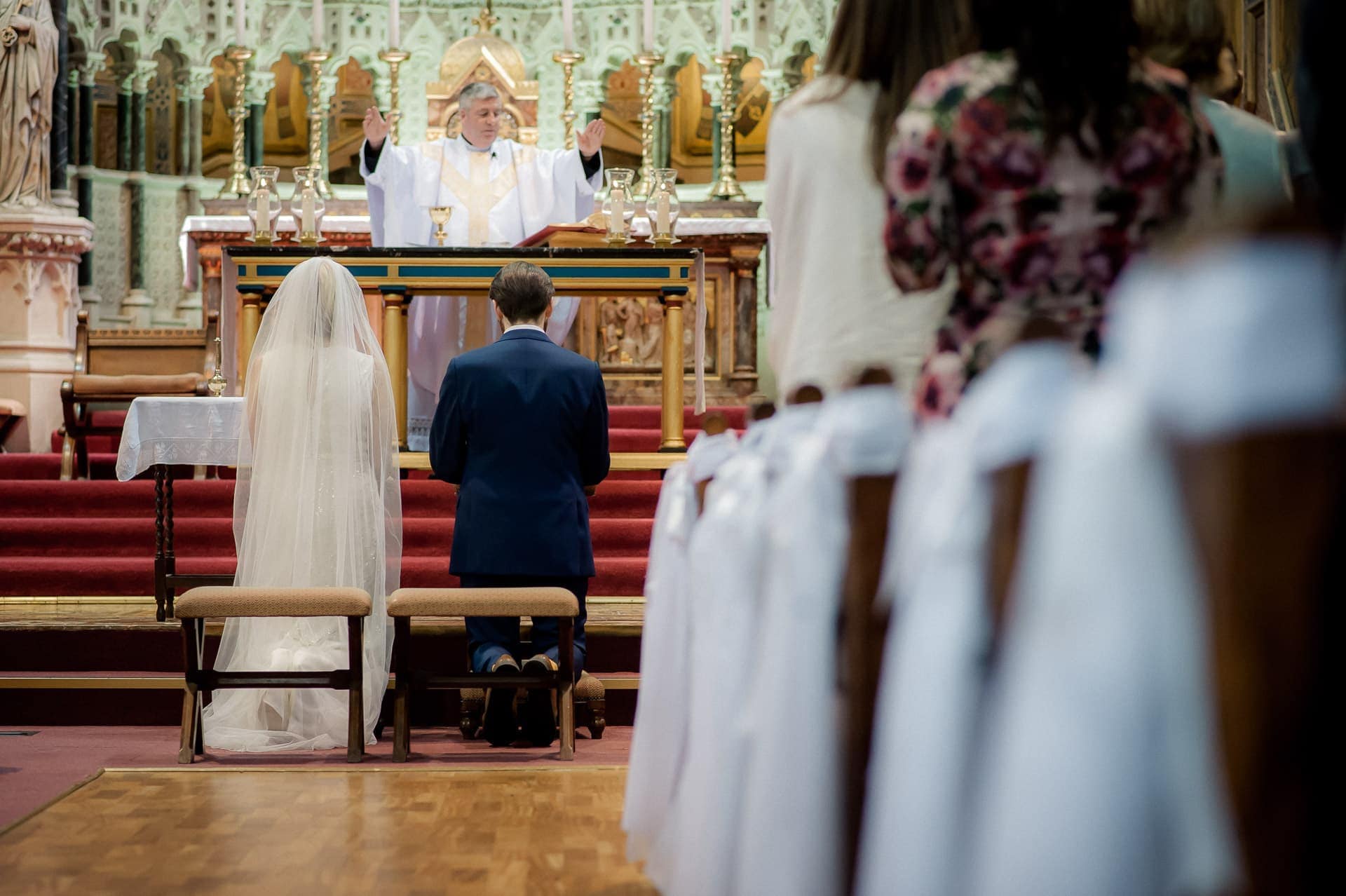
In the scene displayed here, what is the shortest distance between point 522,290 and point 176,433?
160 centimetres

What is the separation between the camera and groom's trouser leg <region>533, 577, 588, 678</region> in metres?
5.23

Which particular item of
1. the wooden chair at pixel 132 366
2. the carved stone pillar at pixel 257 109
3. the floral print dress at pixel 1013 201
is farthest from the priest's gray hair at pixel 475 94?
the floral print dress at pixel 1013 201

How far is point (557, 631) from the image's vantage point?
5.25 m

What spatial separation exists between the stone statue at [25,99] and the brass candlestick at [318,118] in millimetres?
1569

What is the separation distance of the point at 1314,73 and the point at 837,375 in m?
1.12

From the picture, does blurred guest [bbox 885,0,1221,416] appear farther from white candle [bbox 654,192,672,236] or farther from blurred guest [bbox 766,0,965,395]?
white candle [bbox 654,192,672,236]

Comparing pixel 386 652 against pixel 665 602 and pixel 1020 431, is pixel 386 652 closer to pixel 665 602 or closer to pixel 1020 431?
pixel 665 602

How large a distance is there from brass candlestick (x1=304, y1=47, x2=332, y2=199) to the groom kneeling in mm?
4122

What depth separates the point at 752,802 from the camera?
2.05 m

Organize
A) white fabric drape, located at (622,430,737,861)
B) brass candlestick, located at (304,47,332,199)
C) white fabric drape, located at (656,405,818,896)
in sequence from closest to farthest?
1. white fabric drape, located at (656,405,818,896)
2. white fabric drape, located at (622,430,737,861)
3. brass candlestick, located at (304,47,332,199)

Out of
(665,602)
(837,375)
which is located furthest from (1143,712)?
(665,602)

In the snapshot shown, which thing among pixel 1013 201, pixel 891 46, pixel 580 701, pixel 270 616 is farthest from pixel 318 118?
pixel 1013 201

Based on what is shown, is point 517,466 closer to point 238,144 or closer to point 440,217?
point 440,217

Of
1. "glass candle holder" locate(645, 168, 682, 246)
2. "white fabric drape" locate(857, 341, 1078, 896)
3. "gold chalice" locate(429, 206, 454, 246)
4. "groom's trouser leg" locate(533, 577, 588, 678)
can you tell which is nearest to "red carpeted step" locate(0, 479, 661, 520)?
"glass candle holder" locate(645, 168, 682, 246)
